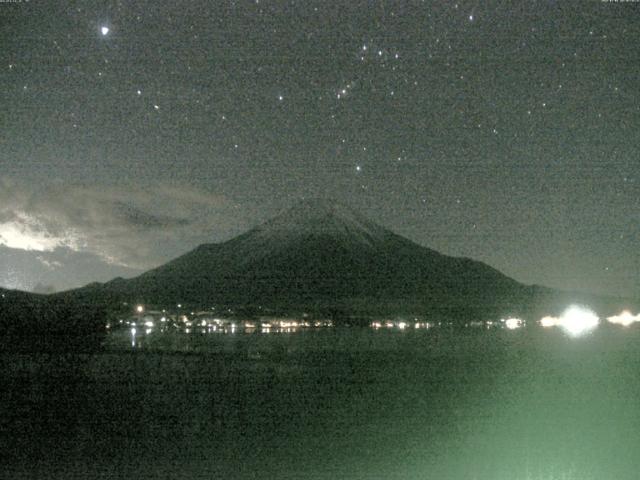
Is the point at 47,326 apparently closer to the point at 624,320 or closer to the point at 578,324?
the point at 578,324

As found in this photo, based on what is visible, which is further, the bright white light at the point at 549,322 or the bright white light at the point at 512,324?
the bright white light at the point at 549,322

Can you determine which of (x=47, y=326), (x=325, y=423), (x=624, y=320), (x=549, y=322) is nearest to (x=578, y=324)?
(x=624, y=320)

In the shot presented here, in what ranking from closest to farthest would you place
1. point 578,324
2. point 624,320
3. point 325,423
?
point 325,423 → point 578,324 → point 624,320

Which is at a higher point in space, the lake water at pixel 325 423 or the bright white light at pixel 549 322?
the bright white light at pixel 549 322

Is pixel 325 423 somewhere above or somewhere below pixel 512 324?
below

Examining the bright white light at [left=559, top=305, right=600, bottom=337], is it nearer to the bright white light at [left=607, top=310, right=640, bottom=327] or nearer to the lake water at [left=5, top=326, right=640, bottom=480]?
the bright white light at [left=607, top=310, right=640, bottom=327]

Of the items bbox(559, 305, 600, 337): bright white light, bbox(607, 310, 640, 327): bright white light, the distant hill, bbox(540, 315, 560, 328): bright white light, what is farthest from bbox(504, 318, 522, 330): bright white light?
the distant hill

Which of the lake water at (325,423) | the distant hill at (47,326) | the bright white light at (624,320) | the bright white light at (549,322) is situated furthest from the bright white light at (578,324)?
the lake water at (325,423)

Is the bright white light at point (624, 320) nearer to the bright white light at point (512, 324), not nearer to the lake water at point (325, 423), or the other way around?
the bright white light at point (512, 324)
